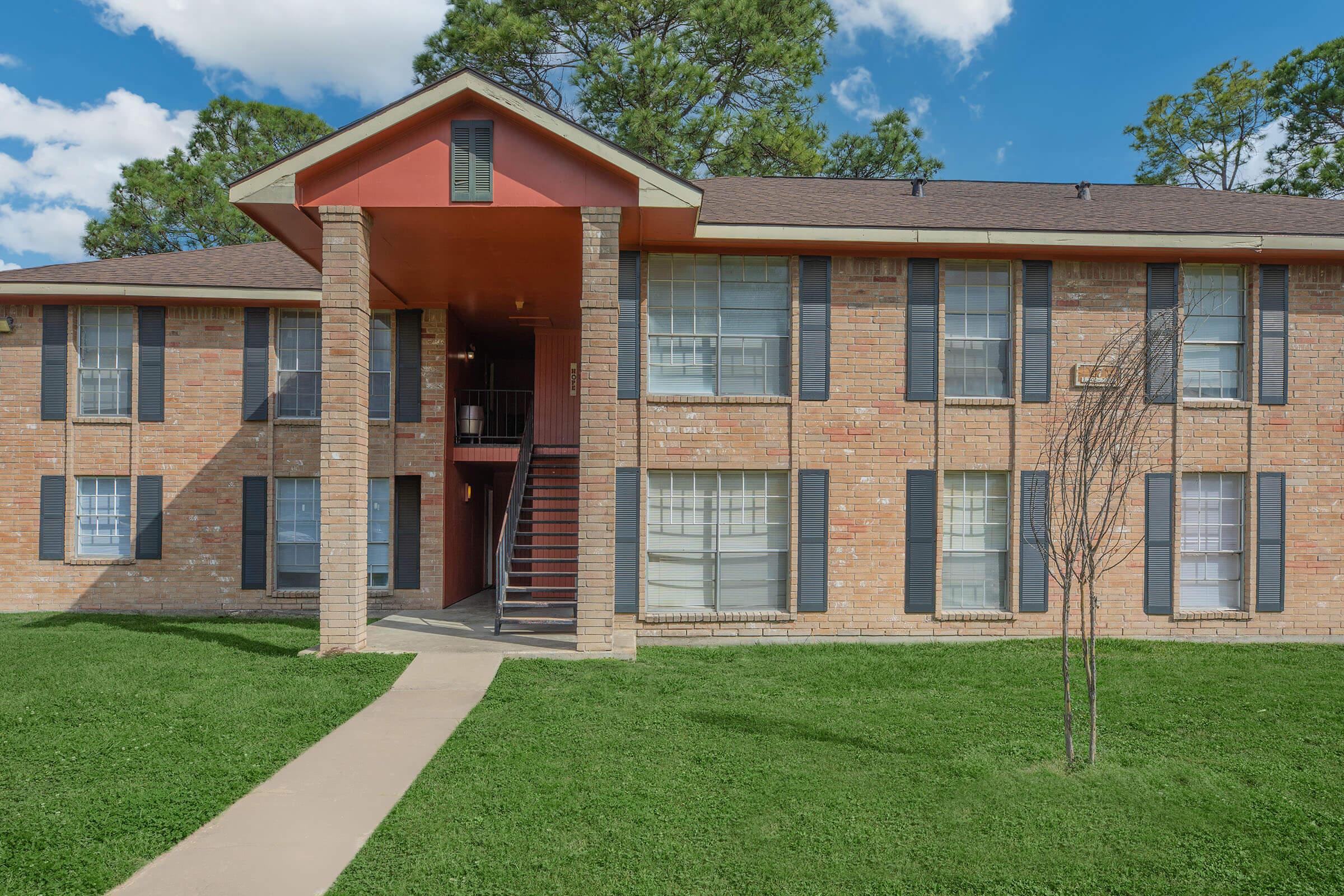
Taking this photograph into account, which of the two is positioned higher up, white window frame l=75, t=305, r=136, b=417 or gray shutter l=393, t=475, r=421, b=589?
white window frame l=75, t=305, r=136, b=417

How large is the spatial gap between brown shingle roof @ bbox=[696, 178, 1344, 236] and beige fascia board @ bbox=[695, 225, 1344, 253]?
9 centimetres

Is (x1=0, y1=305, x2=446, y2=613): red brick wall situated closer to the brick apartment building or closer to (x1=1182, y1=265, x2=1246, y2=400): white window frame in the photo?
the brick apartment building

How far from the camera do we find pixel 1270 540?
34.7 ft

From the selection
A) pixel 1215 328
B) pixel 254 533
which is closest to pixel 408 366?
pixel 254 533

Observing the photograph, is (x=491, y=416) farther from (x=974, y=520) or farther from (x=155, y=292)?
(x=974, y=520)

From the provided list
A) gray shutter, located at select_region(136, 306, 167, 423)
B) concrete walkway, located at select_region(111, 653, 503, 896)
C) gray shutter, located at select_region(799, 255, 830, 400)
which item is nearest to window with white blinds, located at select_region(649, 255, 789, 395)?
gray shutter, located at select_region(799, 255, 830, 400)

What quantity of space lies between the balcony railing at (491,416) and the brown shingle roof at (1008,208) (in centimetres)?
535

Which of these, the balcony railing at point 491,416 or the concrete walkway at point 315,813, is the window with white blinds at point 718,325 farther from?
the concrete walkway at point 315,813

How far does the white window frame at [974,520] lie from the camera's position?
1052 cm

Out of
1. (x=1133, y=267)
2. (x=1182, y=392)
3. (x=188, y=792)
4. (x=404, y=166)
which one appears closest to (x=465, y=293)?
(x=404, y=166)

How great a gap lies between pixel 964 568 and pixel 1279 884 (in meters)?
6.54

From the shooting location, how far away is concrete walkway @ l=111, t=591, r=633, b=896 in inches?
157

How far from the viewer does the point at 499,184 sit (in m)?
8.60

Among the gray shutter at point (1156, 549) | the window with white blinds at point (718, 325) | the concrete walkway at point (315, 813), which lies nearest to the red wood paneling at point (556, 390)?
the window with white blinds at point (718, 325)
